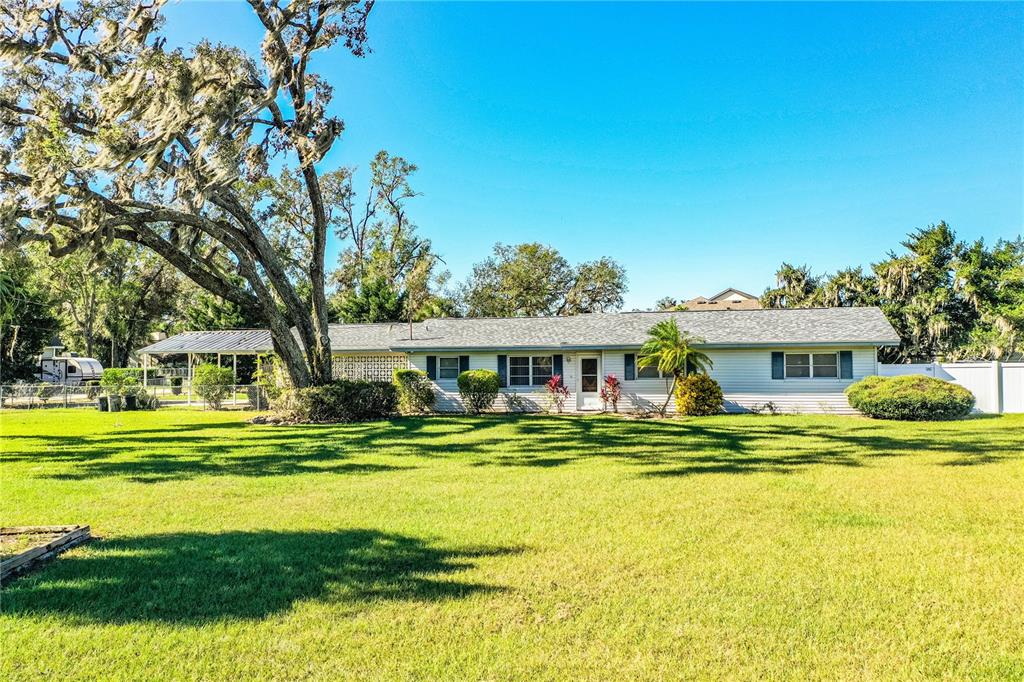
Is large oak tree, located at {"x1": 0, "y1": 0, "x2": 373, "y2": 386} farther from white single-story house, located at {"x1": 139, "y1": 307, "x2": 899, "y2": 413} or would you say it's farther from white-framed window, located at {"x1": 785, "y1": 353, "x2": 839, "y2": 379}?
white-framed window, located at {"x1": 785, "y1": 353, "x2": 839, "y2": 379}

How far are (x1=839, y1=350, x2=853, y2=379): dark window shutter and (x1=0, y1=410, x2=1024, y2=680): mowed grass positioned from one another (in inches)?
358

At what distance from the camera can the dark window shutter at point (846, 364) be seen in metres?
19.0

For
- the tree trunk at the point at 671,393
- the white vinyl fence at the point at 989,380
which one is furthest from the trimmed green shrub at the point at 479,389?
the white vinyl fence at the point at 989,380

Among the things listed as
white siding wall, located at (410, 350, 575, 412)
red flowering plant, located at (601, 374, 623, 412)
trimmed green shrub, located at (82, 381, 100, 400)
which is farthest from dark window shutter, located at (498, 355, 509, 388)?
trimmed green shrub, located at (82, 381, 100, 400)

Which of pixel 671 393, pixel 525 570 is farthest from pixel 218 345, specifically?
pixel 525 570

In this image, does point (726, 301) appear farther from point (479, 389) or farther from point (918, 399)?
point (479, 389)

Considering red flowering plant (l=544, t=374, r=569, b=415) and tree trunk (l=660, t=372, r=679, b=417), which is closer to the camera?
tree trunk (l=660, t=372, r=679, b=417)

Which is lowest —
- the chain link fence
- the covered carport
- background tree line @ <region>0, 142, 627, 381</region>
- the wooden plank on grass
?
the wooden plank on grass

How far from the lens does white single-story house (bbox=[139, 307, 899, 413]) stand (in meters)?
19.1

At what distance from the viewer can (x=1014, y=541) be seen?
215 inches

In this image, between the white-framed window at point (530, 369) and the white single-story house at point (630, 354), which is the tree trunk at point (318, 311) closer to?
the white single-story house at point (630, 354)

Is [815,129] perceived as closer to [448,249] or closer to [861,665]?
[861,665]

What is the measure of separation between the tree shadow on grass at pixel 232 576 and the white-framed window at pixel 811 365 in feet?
57.3

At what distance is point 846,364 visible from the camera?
62.5 ft
